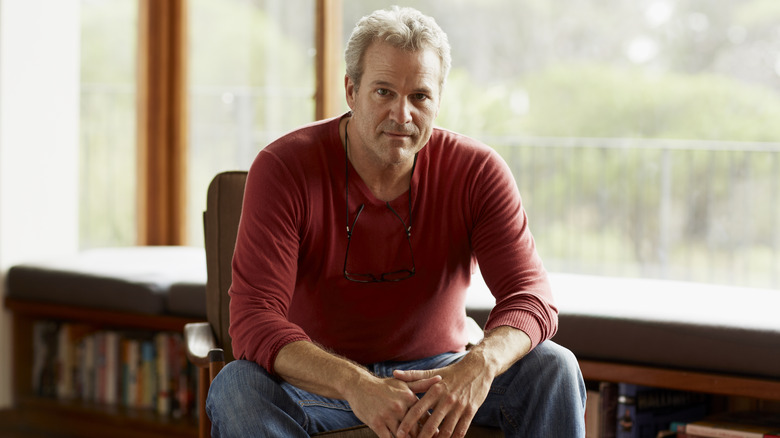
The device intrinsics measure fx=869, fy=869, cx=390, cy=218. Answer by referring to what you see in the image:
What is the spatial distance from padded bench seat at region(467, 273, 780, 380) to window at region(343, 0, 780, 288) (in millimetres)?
1191

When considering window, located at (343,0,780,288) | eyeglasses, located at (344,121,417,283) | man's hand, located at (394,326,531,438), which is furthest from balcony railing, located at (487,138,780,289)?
man's hand, located at (394,326,531,438)

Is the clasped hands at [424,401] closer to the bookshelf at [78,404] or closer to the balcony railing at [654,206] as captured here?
the bookshelf at [78,404]

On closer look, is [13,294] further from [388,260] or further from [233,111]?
[388,260]

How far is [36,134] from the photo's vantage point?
304cm

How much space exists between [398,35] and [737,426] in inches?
49.0

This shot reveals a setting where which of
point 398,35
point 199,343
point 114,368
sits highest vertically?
point 398,35

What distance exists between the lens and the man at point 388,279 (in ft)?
4.96

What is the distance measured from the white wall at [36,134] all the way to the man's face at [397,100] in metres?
1.71

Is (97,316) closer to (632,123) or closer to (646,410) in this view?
(646,410)

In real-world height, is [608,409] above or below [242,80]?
below

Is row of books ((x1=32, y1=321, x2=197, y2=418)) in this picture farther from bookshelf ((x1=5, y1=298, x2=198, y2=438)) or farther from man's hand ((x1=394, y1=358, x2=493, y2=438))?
man's hand ((x1=394, y1=358, x2=493, y2=438))

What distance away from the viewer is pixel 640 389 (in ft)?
7.16

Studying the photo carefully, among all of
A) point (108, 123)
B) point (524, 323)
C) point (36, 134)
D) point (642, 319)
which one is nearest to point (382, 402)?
point (524, 323)

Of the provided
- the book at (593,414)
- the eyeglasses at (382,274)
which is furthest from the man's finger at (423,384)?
the book at (593,414)
